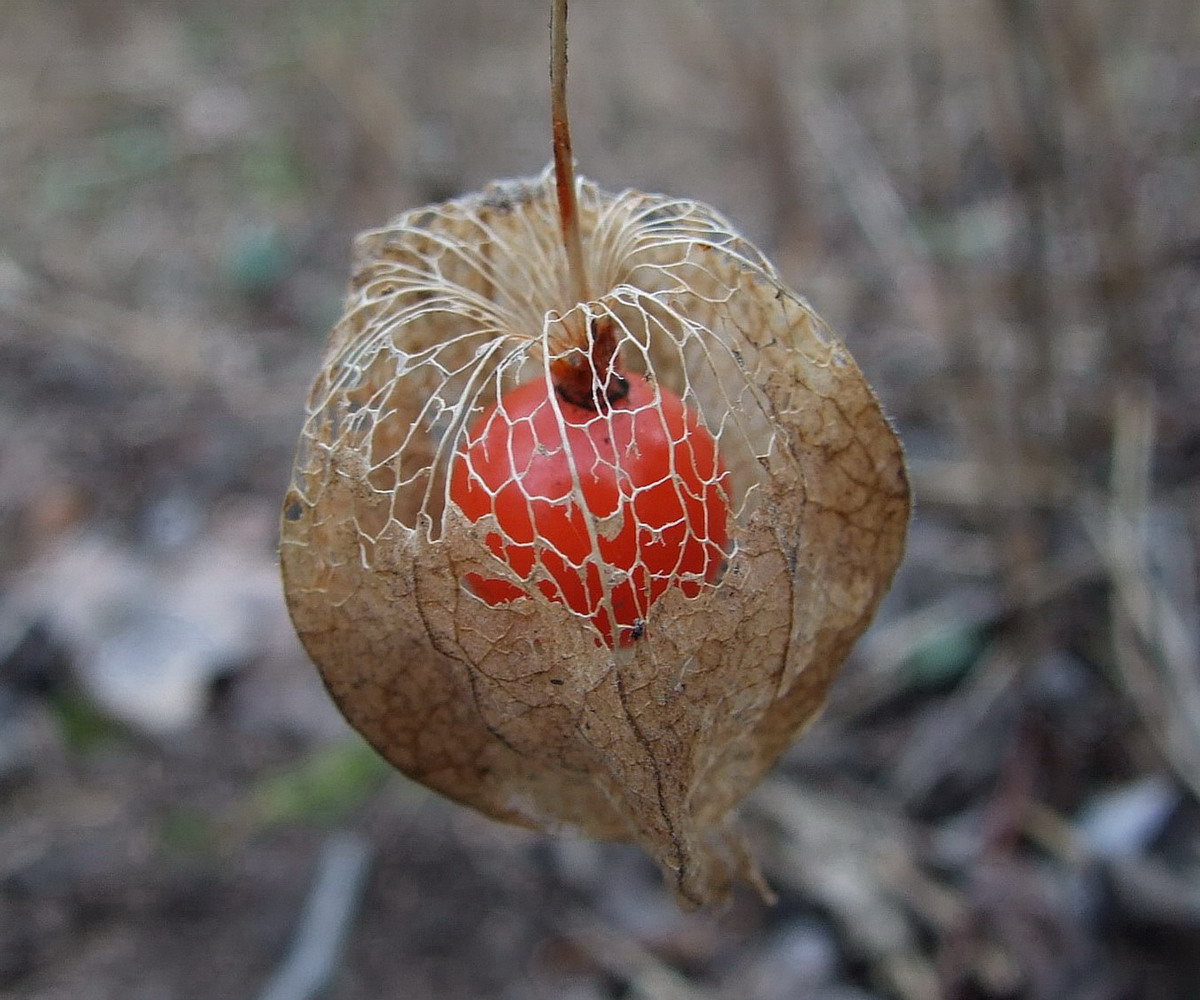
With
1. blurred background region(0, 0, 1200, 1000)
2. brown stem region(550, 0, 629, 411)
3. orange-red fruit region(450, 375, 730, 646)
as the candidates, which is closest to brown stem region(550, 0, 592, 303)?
brown stem region(550, 0, 629, 411)

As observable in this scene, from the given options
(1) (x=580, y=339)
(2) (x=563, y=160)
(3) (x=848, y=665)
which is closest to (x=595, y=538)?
(1) (x=580, y=339)

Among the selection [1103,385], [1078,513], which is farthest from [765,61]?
[1078,513]

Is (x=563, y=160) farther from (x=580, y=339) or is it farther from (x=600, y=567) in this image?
(x=600, y=567)

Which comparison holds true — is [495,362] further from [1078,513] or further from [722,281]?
[1078,513]

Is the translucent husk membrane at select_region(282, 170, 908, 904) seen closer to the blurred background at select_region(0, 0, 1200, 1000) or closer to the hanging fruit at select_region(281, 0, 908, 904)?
the hanging fruit at select_region(281, 0, 908, 904)

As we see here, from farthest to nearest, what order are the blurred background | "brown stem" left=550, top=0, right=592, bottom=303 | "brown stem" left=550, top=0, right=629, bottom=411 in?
the blurred background → "brown stem" left=550, top=0, right=629, bottom=411 → "brown stem" left=550, top=0, right=592, bottom=303

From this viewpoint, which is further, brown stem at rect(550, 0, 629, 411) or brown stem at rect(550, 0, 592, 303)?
brown stem at rect(550, 0, 629, 411)

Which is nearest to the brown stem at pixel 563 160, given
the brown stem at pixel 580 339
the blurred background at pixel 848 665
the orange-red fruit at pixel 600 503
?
the brown stem at pixel 580 339

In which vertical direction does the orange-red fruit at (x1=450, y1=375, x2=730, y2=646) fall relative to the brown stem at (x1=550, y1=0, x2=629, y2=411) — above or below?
below

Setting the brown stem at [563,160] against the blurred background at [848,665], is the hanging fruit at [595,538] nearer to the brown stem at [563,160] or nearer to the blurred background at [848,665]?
the brown stem at [563,160]
